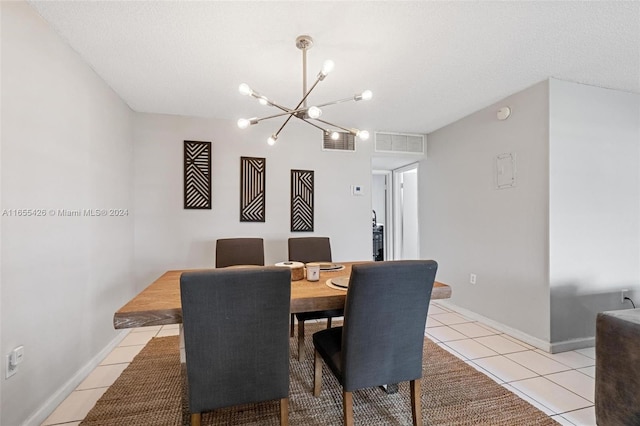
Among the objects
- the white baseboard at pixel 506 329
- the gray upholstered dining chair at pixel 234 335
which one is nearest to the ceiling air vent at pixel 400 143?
the white baseboard at pixel 506 329

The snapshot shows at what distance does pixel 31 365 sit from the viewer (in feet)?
5.24

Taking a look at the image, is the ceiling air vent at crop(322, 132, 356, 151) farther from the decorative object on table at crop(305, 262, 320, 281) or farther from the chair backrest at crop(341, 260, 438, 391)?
the chair backrest at crop(341, 260, 438, 391)

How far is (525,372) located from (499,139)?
2122 millimetres

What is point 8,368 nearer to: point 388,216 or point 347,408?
point 347,408

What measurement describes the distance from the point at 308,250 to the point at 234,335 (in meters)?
1.62

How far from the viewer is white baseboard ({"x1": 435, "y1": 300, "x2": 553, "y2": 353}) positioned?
2512mm

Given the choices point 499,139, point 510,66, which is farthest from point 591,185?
point 510,66

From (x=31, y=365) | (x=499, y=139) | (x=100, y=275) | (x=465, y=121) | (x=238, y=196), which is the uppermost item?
(x=465, y=121)

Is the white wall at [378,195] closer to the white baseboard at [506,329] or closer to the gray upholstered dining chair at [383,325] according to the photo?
the white baseboard at [506,329]

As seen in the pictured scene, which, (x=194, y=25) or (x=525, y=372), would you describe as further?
(x=525, y=372)

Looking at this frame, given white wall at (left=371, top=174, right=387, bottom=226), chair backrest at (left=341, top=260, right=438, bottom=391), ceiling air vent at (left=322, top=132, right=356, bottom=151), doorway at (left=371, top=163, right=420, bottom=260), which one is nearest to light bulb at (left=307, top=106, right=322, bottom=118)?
chair backrest at (left=341, top=260, right=438, bottom=391)

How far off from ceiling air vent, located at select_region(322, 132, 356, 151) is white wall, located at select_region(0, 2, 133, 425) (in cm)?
228

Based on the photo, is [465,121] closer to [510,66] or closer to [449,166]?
[449,166]

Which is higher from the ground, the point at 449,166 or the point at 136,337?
the point at 449,166
